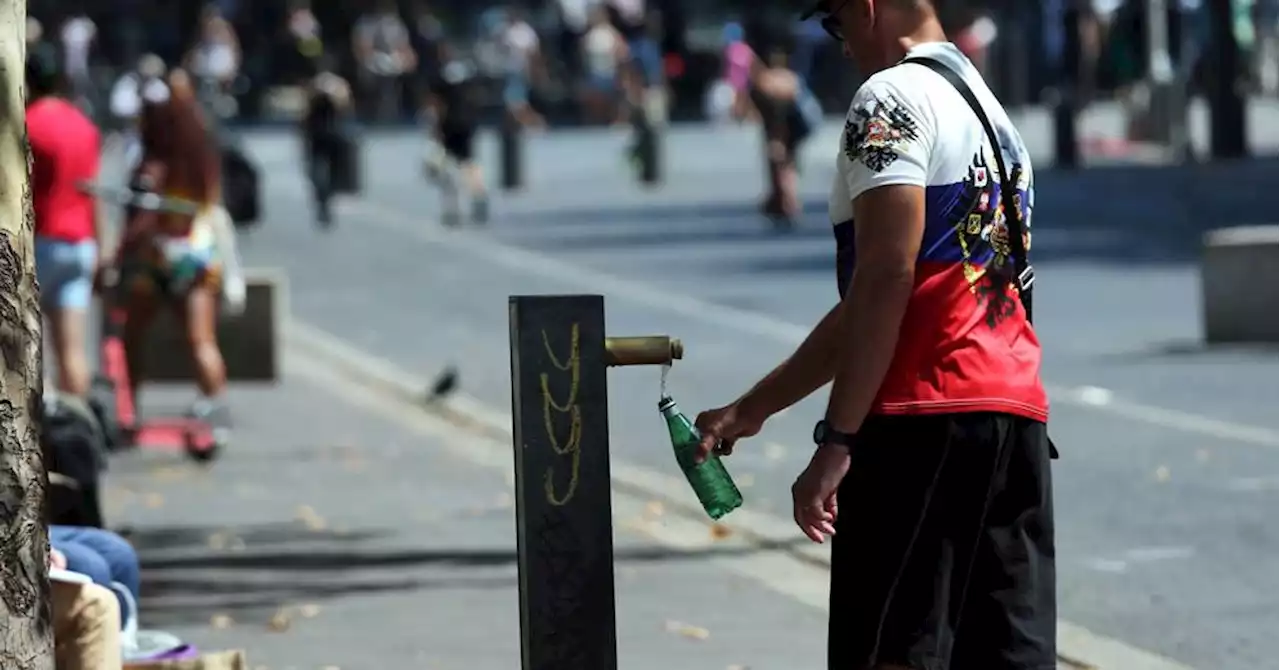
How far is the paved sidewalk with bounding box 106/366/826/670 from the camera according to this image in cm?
872

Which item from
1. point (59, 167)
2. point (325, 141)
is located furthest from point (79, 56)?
point (59, 167)

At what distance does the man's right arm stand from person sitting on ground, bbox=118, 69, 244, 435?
29.1 feet

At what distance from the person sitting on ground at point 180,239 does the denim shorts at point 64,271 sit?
535mm

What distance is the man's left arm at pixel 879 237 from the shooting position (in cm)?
503

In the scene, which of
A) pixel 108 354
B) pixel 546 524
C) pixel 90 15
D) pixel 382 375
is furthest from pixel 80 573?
pixel 90 15

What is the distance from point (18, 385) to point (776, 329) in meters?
14.1

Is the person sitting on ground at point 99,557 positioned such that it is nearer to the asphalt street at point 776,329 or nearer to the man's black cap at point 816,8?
the man's black cap at point 816,8

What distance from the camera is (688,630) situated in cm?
891

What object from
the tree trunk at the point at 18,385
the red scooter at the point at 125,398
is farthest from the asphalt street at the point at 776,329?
the tree trunk at the point at 18,385

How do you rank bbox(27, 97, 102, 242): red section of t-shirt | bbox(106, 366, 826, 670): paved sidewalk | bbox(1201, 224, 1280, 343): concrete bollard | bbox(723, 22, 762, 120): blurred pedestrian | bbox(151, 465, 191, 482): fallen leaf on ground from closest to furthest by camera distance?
bbox(106, 366, 826, 670): paved sidewalk
bbox(27, 97, 102, 242): red section of t-shirt
bbox(151, 465, 191, 482): fallen leaf on ground
bbox(1201, 224, 1280, 343): concrete bollard
bbox(723, 22, 762, 120): blurred pedestrian

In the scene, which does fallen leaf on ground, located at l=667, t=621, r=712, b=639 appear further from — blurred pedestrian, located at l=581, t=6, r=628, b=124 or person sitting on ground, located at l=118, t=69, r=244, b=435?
blurred pedestrian, located at l=581, t=6, r=628, b=124

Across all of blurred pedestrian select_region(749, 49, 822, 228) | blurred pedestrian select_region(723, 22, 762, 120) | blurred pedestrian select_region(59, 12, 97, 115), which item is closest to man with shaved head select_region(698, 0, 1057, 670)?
blurred pedestrian select_region(749, 49, 822, 228)

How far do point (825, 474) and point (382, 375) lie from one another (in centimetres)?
1321

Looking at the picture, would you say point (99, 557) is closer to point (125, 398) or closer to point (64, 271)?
point (64, 271)
